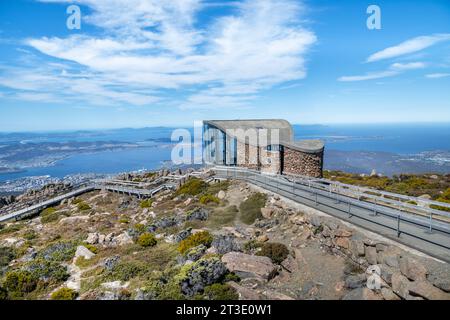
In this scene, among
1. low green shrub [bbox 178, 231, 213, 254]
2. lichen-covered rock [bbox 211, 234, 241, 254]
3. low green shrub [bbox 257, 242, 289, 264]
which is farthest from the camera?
low green shrub [bbox 178, 231, 213, 254]

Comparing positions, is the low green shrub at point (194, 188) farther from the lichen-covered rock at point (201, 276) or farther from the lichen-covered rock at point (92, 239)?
the lichen-covered rock at point (201, 276)

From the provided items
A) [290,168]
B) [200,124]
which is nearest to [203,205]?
[290,168]

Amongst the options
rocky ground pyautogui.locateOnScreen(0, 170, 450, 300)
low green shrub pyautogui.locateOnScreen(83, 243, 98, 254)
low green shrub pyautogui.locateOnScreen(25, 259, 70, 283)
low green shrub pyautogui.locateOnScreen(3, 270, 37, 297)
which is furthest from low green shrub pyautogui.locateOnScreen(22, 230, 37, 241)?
low green shrub pyautogui.locateOnScreen(3, 270, 37, 297)

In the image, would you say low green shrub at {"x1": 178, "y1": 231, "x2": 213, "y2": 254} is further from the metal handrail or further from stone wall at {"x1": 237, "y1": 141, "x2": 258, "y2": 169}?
stone wall at {"x1": 237, "y1": 141, "x2": 258, "y2": 169}

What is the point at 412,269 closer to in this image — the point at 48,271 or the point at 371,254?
the point at 371,254

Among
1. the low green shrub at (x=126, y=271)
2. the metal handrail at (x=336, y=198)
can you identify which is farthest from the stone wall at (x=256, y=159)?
the low green shrub at (x=126, y=271)

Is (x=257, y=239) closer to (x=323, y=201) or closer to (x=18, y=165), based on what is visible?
(x=323, y=201)
